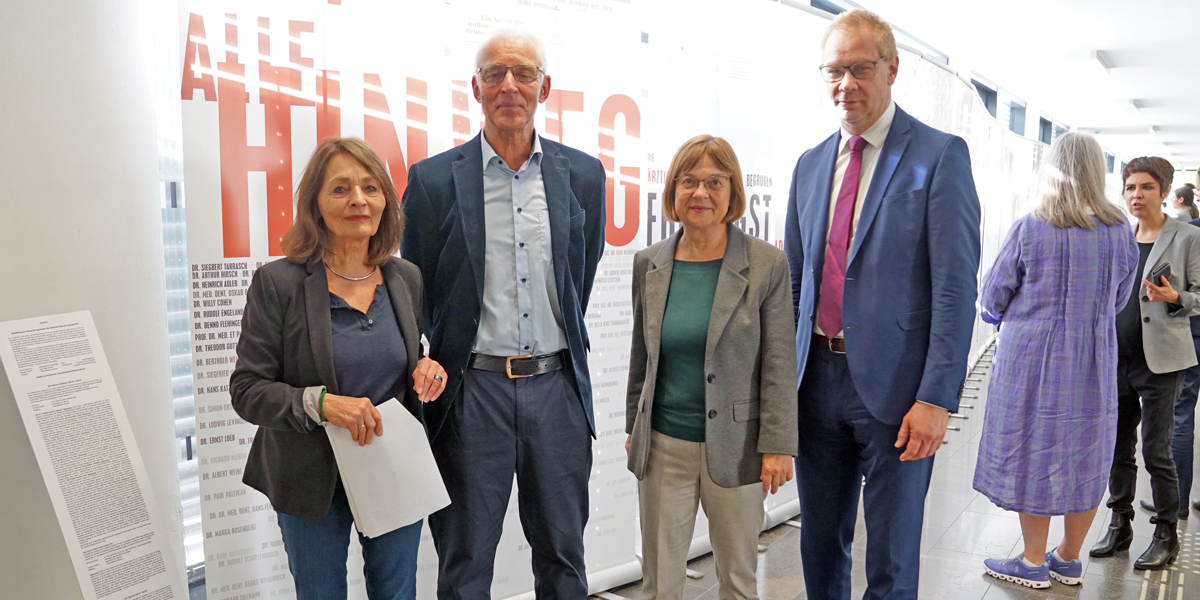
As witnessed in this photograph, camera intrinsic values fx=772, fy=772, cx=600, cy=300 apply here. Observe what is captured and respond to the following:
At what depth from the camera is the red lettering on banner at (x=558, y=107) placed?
2.82 metres

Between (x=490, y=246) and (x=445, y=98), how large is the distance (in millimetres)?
824

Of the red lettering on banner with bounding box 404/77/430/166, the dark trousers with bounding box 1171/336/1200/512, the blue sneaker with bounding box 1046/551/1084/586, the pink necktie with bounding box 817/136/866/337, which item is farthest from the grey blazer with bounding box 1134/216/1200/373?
the red lettering on banner with bounding box 404/77/430/166

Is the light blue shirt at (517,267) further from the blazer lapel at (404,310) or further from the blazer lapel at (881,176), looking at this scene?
the blazer lapel at (881,176)

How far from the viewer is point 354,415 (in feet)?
5.51

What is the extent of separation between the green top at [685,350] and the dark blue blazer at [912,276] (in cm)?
38

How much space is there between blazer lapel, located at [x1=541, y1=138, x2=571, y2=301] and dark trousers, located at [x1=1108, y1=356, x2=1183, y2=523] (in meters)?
2.92

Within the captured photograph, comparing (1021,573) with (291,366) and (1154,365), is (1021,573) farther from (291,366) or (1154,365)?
(291,366)

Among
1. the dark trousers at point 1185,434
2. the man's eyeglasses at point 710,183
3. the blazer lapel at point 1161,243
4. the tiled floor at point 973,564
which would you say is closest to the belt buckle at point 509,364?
the man's eyeglasses at point 710,183

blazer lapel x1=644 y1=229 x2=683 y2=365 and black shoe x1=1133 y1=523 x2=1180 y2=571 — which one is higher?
blazer lapel x1=644 y1=229 x2=683 y2=365

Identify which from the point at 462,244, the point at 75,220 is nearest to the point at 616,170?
the point at 462,244

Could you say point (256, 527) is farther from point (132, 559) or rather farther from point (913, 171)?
point (913, 171)

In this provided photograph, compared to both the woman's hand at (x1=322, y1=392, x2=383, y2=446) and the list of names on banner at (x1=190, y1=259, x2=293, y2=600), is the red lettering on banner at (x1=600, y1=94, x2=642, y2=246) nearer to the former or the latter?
the list of names on banner at (x1=190, y1=259, x2=293, y2=600)

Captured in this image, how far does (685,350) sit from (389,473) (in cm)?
78

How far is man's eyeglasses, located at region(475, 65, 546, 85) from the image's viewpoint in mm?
1959
